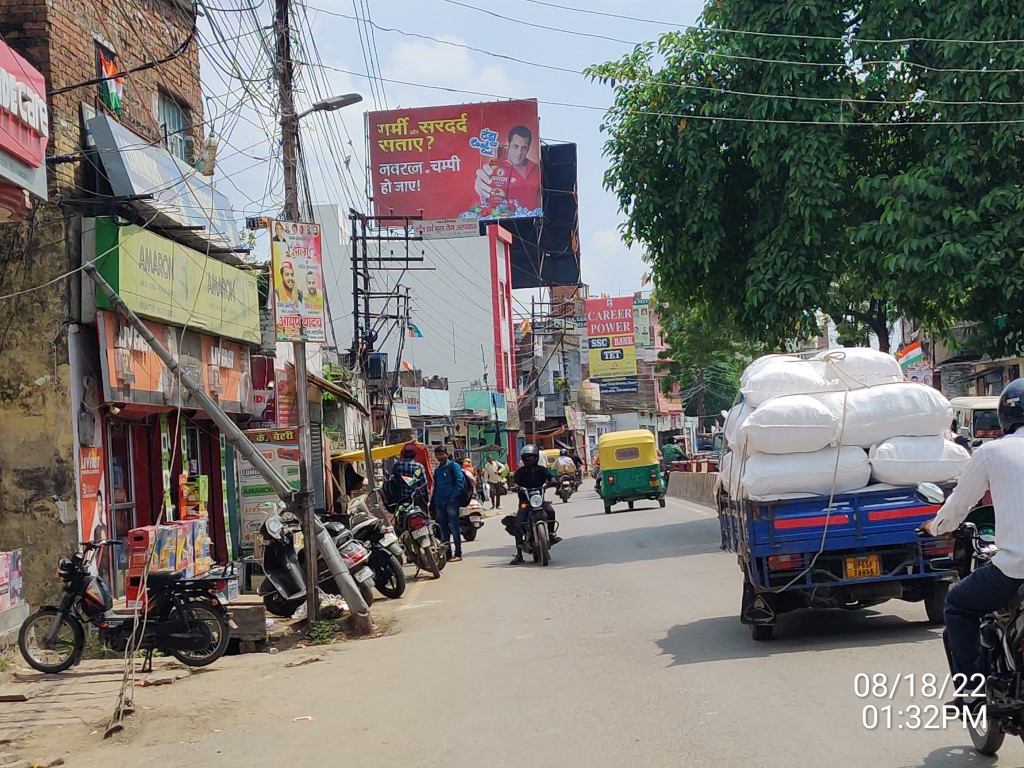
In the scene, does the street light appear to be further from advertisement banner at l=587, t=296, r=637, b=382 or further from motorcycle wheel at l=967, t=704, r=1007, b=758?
advertisement banner at l=587, t=296, r=637, b=382

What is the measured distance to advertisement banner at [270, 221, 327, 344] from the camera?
12594 mm

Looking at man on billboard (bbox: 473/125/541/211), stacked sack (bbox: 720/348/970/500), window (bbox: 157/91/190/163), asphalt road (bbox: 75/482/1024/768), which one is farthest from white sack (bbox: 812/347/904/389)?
man on billboard (bbox: 473/125/541/211)

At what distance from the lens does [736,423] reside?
1052 cm

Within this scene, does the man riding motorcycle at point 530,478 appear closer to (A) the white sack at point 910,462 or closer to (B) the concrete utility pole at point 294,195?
(B) the concrete utility pole at point 294,195

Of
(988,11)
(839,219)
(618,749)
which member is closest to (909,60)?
(988,11)

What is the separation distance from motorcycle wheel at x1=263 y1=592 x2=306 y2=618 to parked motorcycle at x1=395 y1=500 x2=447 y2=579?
11.9 ft

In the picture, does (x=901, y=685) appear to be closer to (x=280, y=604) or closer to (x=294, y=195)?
(x=280, y=604)

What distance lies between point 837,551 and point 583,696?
8.98 feet

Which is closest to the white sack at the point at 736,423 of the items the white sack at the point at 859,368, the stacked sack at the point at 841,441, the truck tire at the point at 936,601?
the stacked sack at the point at 841,441

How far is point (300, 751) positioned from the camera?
6.88 meters

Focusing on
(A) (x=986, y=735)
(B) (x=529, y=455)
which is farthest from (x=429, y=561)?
(A) (x=986, y=735)

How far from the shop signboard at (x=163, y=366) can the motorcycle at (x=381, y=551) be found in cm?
287

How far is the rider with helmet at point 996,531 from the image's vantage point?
201 inches

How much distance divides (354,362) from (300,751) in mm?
24831
